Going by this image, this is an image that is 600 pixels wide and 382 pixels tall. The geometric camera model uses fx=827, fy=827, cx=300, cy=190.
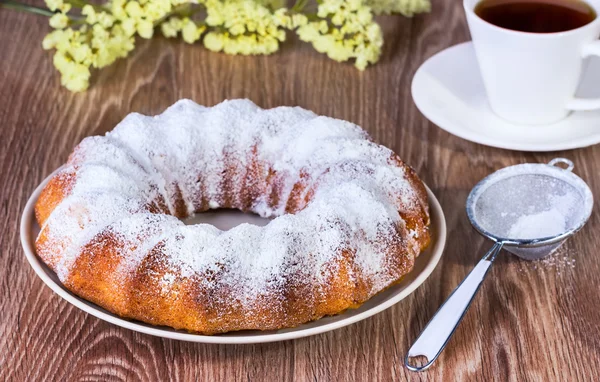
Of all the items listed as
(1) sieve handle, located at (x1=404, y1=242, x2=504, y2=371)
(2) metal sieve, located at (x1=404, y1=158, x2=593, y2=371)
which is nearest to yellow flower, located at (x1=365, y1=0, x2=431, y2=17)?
(2) metal sieve, located at (x1=404, y1=158, x2=593, y2=371)

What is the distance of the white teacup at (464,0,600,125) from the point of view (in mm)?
1230

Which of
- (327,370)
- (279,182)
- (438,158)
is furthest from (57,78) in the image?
(327,370)

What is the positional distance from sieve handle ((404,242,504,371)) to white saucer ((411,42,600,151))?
1.07ft

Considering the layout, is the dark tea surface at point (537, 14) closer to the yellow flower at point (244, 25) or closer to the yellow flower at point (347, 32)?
the yellow flower at point (347, 32)

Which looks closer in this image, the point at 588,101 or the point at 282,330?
the point at 282,330

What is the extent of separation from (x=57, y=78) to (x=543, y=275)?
37.4 inches

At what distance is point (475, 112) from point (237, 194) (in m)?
0.44

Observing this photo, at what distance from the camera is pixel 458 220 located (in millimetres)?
1212

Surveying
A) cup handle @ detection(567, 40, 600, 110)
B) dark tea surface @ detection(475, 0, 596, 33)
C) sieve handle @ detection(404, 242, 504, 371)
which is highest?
dark tea surface @ detection(475, 0, 596, 33)

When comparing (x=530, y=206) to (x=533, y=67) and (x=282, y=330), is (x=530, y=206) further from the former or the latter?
(x=282, y=330)

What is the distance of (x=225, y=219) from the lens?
1187mm

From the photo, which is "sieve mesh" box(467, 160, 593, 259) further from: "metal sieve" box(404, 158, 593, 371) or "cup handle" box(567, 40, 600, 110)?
"cup handle" box(567, 40, 600, 110)

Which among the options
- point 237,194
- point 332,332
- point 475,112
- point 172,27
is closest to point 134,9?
point 172,27

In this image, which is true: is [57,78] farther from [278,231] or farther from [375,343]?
[375,343]
